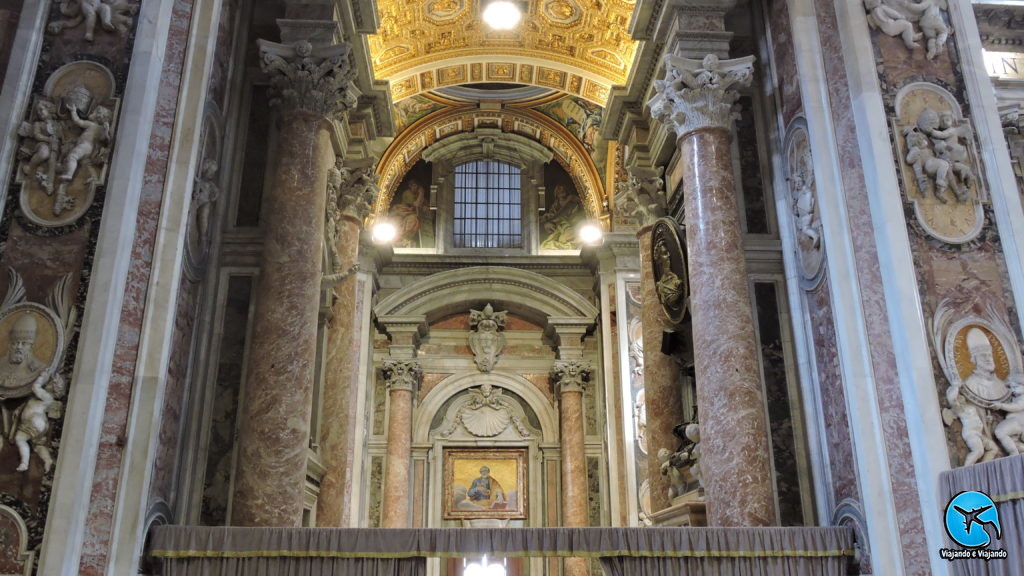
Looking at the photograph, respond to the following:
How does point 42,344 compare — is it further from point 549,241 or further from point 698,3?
point 549,241

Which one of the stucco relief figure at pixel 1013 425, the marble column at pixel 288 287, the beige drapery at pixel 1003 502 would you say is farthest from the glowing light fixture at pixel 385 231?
the beige drapery at pixel 1003 502

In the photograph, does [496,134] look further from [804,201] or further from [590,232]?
[804,201]

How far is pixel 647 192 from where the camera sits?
40.4ft

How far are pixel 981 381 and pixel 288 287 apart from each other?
258 inches

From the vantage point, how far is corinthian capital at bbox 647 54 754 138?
30.7 feet

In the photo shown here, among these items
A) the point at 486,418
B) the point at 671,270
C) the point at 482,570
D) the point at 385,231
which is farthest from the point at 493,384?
the point at 671,270

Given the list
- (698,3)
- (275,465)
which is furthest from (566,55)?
(275,465)

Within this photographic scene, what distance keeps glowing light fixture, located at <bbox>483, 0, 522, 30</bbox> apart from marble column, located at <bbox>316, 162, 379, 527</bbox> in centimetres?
320

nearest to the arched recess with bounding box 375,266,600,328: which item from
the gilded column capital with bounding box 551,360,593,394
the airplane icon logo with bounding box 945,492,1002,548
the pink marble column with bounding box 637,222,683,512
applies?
the gilded column capital with bounding box 551,360,593,394

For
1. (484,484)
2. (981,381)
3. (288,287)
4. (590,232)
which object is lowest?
(981,381)

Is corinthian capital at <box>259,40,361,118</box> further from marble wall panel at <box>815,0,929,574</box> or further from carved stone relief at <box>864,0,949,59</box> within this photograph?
carved stone relief at <box>864,0,949,59</box>

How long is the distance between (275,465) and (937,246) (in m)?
6.50

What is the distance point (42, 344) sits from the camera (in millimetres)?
7031

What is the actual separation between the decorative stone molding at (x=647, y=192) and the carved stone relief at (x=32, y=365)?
765 cm
